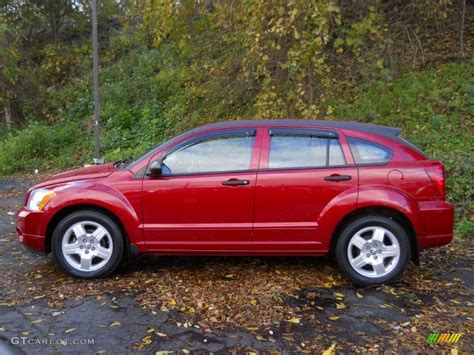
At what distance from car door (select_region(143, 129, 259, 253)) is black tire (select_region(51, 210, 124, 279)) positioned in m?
0.29

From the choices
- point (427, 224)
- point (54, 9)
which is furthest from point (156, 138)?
point (427, 224)

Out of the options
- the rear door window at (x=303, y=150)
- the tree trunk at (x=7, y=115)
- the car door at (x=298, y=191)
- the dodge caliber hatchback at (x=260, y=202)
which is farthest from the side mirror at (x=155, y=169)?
the tree trunk at (x=7, y=115)

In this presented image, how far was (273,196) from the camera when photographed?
4.88 meters

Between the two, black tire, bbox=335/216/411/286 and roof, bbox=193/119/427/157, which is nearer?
black tire, bbox=335/216/411/286

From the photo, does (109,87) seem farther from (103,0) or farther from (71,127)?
(103,0)

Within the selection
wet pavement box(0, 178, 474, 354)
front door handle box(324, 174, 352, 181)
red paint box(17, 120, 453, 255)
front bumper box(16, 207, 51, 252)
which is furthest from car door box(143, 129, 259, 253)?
front bumper box(16, 207, 51, 252)

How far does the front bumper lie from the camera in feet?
16.6

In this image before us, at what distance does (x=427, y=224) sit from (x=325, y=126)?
1.33 meters

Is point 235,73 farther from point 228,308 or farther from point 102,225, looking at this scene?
point 228,308

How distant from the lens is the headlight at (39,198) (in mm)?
5094

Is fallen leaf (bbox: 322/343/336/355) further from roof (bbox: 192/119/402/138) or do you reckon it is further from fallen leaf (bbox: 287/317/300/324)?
roof (bbox: 192/119/402/138)

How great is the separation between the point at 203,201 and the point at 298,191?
908 mm

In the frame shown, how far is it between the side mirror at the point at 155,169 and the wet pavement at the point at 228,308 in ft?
3.40

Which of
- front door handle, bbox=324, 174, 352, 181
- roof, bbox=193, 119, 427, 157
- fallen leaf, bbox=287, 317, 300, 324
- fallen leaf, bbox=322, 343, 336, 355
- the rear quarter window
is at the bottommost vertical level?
fallen leaf, bbox=322, 343, 336, 355
